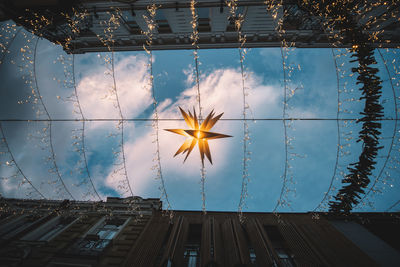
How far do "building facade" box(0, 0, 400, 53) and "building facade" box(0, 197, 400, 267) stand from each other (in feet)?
30.7

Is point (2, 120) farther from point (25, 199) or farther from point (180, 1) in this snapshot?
point (180, 1)

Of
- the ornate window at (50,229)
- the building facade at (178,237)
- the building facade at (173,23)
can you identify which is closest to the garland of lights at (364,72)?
the building facade at (178,237)

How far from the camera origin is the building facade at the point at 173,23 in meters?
8.11

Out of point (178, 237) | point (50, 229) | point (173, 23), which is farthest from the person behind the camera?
point (173, 23)

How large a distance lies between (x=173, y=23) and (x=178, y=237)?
1261 centimetres

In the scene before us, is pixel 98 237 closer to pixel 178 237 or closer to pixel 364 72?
pixel 178 237

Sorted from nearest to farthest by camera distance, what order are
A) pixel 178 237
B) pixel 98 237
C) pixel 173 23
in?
pixel 178 237
pixel 98 237
pixel 173 23

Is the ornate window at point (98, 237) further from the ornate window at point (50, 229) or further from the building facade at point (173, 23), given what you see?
the building facade at point (173, 23)

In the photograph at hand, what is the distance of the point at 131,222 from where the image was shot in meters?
7.80

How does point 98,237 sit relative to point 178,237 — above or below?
below

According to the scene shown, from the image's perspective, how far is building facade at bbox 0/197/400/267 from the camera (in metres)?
5.93

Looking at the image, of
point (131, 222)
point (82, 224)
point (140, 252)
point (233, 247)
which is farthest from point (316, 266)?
point (82, 224)

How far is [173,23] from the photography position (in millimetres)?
10633

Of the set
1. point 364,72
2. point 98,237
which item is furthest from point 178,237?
point 364,72
